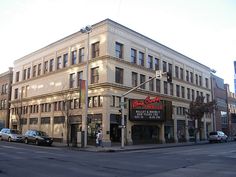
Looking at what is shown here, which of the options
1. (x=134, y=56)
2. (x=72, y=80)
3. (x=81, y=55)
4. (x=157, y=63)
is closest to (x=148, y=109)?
(x=134, y=56)

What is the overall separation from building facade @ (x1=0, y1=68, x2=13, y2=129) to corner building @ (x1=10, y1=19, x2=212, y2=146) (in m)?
4.22

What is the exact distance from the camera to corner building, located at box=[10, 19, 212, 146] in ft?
116

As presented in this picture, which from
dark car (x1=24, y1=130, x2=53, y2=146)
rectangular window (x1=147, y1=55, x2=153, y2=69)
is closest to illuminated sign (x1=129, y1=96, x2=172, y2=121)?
rectangular window (x1=147, y1=55, x2=153, y2=69)

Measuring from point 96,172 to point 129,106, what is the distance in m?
24.0

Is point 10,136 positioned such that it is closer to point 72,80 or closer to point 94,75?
point 72,80

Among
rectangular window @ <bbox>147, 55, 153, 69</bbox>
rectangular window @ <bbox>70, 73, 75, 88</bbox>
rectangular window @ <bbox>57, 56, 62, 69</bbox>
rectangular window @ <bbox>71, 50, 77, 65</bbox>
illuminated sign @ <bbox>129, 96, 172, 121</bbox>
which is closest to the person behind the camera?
illuminated sign @ <bbox>129, 96, 172, 121</bbox>

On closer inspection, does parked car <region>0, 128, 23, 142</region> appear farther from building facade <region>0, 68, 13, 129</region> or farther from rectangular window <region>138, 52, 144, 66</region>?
rectangular window <region>138, 52, 144, 66</region>

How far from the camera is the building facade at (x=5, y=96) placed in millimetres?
57031

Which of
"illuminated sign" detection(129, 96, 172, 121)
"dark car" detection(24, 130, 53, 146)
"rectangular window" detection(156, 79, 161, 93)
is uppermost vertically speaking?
"rectangular window" detection(156, 79, 161, 93)

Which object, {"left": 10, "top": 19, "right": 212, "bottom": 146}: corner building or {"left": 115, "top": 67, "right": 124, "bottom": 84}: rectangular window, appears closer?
{"left": 10, "top": 19, "right": 212, "bottom": 146}: corner building

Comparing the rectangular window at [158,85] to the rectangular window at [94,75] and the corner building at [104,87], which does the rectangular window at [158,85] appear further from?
the rectangular window at [94,75]

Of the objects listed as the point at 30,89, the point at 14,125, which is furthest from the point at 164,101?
the point at 14,125

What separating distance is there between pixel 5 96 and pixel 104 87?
106 ft

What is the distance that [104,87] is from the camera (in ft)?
112
